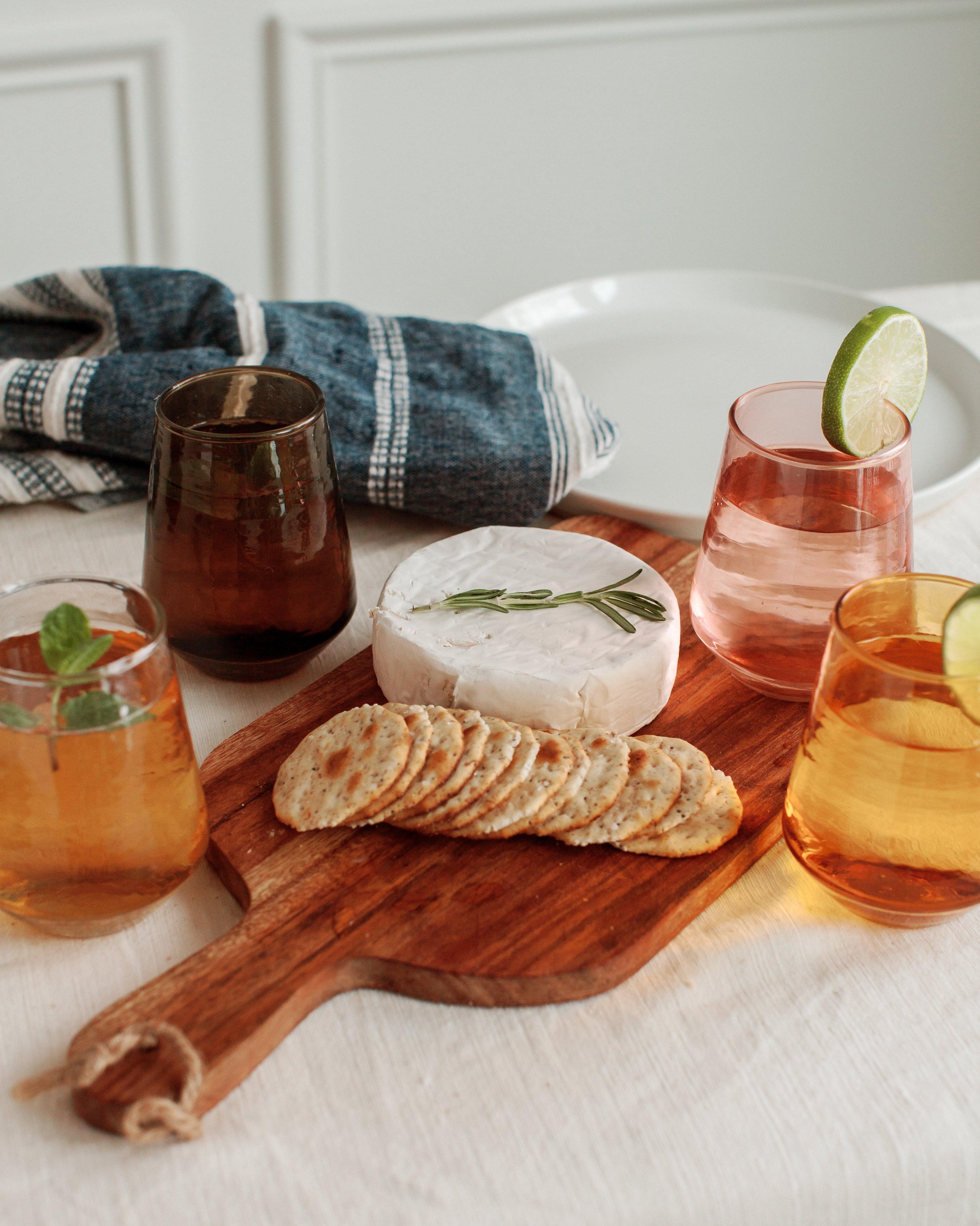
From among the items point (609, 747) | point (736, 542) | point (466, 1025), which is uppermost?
point (736, 542)

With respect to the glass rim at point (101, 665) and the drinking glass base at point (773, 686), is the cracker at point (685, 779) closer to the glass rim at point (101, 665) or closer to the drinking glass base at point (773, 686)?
the drinking glass base at point (773, 686)

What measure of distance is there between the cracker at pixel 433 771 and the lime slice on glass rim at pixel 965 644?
0.38 metres

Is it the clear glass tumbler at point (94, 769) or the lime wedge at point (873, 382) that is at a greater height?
the lime wedge at point (873, 382)

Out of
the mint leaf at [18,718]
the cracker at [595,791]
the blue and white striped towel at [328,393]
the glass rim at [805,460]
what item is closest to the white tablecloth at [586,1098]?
the cracker at [595,791]

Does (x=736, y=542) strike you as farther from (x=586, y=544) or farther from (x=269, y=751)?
(x=269, y=751)

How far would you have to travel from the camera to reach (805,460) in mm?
1045

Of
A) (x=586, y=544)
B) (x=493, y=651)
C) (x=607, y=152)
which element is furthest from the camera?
(x=607, y=152)

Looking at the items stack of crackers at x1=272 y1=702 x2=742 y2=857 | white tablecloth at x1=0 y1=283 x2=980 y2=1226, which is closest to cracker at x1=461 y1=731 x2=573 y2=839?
stack of crackers at x1=272 y1=702 x2=742 y2=857

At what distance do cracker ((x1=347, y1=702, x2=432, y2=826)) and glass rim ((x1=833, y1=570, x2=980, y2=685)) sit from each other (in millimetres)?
328

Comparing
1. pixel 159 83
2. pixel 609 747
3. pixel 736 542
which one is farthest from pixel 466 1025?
pixel 159 83

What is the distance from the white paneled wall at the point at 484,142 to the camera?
2719 mm

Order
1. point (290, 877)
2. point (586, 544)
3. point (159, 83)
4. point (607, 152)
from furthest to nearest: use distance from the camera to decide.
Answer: point (607, 152), point (159, 83), point (586, 544), point (290, 877)

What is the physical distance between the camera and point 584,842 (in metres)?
0.96

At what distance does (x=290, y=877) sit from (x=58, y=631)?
0.28 metres
